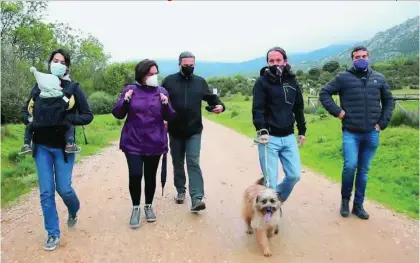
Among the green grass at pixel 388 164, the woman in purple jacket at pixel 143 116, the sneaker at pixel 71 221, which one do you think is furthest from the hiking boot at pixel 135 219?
the green grass at pixel 388 164

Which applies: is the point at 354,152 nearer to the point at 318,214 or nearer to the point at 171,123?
the point at 318,214

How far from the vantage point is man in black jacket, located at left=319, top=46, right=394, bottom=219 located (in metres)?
6.36

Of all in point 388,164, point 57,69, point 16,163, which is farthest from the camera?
point 16,163

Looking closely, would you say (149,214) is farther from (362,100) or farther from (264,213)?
(362,100)

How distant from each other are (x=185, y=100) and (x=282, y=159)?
1.67 m

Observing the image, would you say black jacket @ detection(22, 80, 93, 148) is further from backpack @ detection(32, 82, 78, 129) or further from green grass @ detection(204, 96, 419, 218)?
green grass @ detection(204, 96, 419, 218)

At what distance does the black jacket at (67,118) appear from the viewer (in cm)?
511

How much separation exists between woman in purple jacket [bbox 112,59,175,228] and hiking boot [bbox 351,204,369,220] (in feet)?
9.97

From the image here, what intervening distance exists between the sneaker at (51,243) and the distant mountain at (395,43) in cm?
10680

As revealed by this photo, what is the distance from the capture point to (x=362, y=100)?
20.9 feet

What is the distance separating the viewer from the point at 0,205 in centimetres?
771

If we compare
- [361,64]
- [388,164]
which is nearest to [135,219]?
[361,64]

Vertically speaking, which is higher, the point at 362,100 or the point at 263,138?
the point at 362,100

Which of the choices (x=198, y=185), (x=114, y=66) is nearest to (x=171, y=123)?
(x=198, y=185)
